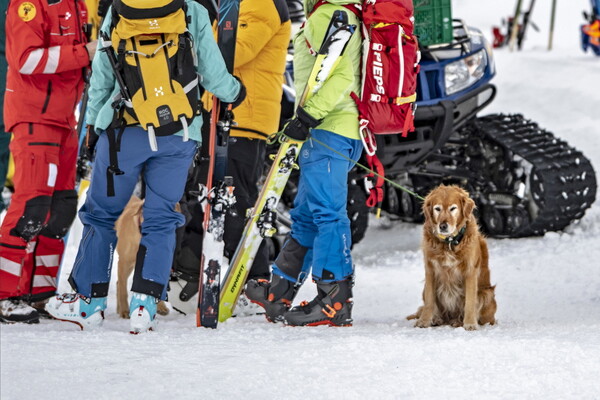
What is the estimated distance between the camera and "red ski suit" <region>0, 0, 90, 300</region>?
5.63 m

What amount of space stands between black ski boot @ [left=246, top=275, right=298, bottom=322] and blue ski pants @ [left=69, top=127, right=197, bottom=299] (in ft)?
2.11

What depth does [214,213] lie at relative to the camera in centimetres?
542

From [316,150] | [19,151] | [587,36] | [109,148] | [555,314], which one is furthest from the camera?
[587,36]

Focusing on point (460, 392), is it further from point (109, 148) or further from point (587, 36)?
point (587, 36)

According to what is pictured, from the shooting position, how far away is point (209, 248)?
5.36m

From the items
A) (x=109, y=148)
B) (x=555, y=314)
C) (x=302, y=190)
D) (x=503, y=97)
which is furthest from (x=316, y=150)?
(x=503, y=97)

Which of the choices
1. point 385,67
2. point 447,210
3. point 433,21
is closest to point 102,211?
point 385,67

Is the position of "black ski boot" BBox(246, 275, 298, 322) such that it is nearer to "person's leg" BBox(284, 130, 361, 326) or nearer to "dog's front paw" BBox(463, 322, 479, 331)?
"person's leg" BBox(284, 130, 361, 326)

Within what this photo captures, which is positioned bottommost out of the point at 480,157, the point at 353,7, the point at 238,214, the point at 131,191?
the point at 480,157

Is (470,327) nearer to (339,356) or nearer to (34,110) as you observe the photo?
(339,356)

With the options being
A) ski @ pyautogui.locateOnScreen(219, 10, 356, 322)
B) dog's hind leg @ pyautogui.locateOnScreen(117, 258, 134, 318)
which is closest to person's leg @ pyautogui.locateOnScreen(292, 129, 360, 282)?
ski @ pyautogui.locateOnScreen(219, 10, 356, 322)

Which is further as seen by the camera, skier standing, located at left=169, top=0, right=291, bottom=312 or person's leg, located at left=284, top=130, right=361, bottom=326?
skier standing, located at left=169, top=0, right=291, bottom=312

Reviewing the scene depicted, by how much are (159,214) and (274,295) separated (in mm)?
866

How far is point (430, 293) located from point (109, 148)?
6.13 feet
